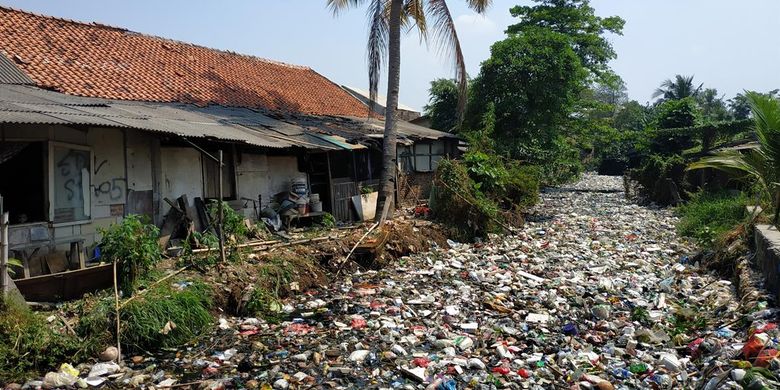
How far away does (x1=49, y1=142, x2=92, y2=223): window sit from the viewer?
652cm

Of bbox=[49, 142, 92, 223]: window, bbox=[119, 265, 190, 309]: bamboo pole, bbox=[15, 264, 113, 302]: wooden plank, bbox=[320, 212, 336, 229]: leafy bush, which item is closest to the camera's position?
bbox=[119, 265, 190, 309]: bamboo pole

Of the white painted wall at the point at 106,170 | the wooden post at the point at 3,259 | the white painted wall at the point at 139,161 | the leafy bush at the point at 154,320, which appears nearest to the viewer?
the wooden post at the point at 3,259

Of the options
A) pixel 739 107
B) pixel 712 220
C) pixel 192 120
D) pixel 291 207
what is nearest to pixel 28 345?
pixel 192 120

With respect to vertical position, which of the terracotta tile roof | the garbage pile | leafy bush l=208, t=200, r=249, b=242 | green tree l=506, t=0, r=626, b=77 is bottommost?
the garbage pile

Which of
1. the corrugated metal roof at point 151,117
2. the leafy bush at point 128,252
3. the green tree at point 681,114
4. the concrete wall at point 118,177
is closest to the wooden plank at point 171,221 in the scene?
the concrete wall at point 118,177

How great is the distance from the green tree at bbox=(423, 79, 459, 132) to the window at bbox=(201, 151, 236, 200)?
12.0 meters

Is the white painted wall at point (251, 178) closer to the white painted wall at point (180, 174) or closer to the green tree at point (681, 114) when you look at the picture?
the white painted wall at point (180, 174)

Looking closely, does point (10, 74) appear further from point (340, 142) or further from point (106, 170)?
point (340, 142)

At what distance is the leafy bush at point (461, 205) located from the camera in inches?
408

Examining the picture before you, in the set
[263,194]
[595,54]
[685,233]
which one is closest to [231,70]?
[263,194]

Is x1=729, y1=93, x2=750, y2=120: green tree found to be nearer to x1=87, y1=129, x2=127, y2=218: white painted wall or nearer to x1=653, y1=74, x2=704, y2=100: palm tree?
x1=653, y1=74, x2=704, y2=100: palm tree

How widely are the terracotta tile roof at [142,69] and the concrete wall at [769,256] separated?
10.3 metres

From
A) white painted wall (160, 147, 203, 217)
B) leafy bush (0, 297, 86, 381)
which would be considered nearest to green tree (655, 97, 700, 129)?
white painted wall (160, 147, 203, 217)

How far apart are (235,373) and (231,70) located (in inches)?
477
